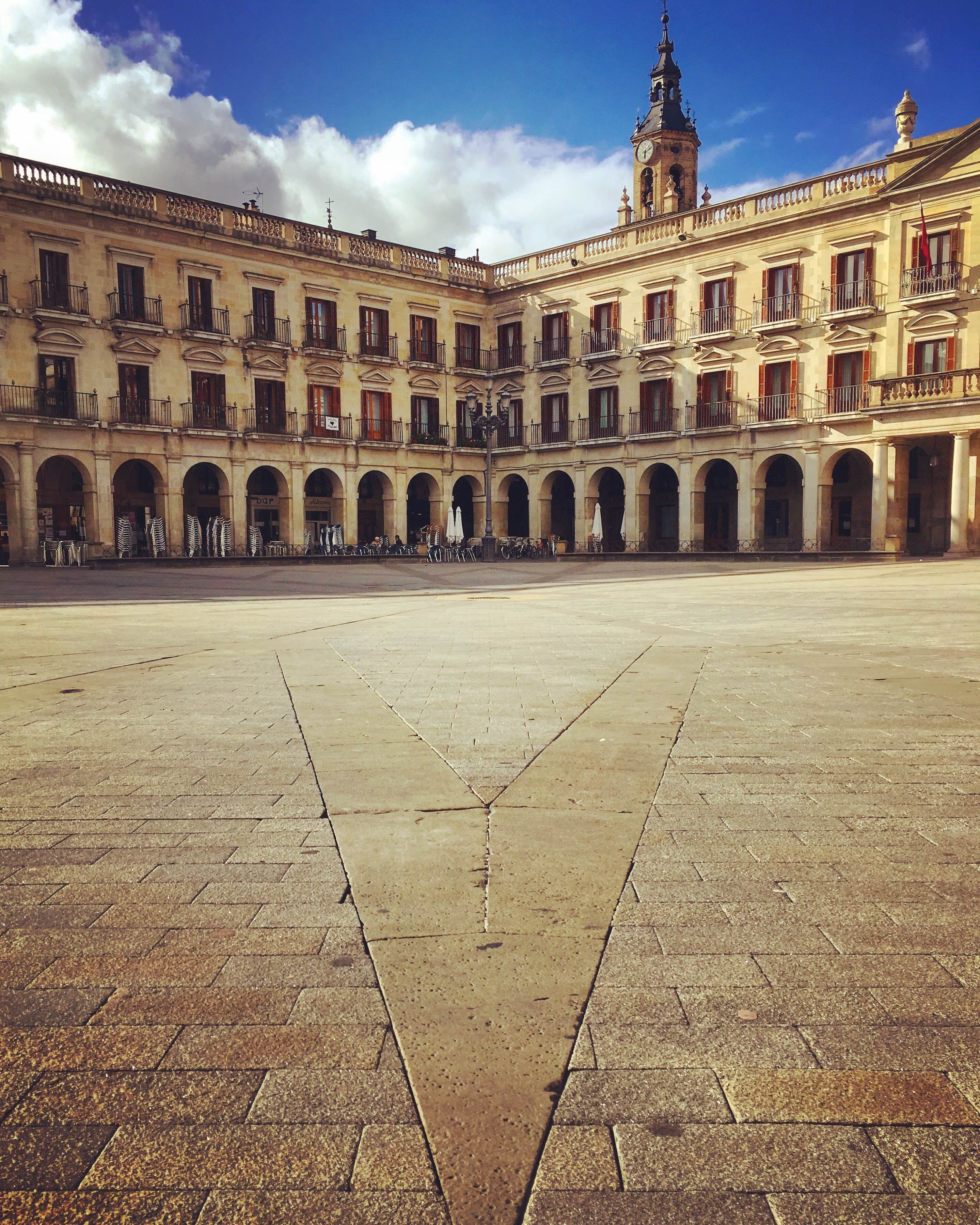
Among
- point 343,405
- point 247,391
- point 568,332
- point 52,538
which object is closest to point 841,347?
point 568,332

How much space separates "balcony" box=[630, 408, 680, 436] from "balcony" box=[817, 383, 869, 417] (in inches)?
240

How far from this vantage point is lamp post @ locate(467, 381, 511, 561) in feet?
109

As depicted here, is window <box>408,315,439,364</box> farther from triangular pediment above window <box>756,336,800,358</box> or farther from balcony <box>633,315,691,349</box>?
triangular pediment above window <box>756,336,800,358</box>

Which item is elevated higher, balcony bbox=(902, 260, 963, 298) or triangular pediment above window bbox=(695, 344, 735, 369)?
balcony bbox=(902, 260, 963, 298)

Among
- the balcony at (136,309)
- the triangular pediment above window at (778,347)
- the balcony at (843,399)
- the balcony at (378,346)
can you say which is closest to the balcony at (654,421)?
the triangular pediment above window at (778,347)

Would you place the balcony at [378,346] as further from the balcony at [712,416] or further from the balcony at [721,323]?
the balcony at [712,416]

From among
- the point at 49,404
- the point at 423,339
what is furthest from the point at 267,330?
the point at 49,404

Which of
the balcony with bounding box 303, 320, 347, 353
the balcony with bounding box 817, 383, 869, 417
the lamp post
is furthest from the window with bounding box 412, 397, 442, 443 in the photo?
the balcony with bounding box 817, 383, 869, 417

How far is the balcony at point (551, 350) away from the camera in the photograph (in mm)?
41688

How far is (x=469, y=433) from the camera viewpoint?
44156 millimetres

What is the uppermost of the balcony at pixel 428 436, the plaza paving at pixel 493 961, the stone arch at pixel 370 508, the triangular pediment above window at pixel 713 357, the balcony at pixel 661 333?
the balcony at pixel 661 333

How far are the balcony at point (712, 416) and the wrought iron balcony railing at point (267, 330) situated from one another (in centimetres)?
1690

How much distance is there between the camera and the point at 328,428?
39375 mm

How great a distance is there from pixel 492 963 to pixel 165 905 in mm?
1137
